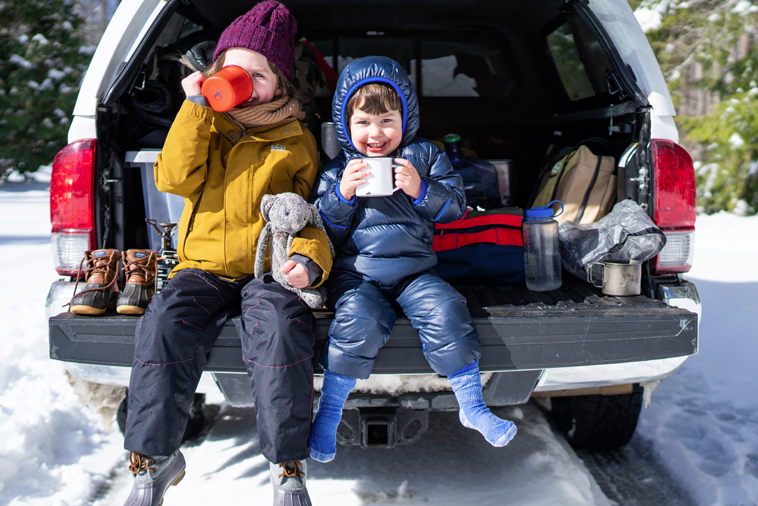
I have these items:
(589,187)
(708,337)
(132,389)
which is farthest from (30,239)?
(708,337)

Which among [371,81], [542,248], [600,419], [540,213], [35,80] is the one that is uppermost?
[35,80]

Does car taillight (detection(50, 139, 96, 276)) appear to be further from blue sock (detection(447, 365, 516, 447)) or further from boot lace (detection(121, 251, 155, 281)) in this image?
blue sock (detection(447, 365, 516, 447))

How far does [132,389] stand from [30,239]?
A: 603 centimetres

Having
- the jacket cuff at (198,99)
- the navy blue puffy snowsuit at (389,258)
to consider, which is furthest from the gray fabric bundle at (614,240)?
the jacket cuff at (198,99)

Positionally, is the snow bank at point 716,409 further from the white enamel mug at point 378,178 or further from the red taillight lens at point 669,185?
the white enamel mug at point 378,178

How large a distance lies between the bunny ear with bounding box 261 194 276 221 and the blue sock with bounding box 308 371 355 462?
568mm

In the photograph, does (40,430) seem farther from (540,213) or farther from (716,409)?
(716,409)

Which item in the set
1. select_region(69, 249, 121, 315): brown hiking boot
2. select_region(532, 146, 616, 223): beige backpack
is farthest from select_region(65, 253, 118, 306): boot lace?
select_region(532, 146, 616, 223): beige backpack

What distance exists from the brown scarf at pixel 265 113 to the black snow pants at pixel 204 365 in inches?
27.3

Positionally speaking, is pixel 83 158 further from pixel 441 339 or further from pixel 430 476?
pixel 430 476

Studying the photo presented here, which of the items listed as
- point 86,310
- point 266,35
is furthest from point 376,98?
point 86,310

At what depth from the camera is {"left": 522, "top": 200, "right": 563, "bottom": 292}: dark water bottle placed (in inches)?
88.3

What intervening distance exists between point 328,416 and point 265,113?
3.62 feet

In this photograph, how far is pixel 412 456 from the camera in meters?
2.47
